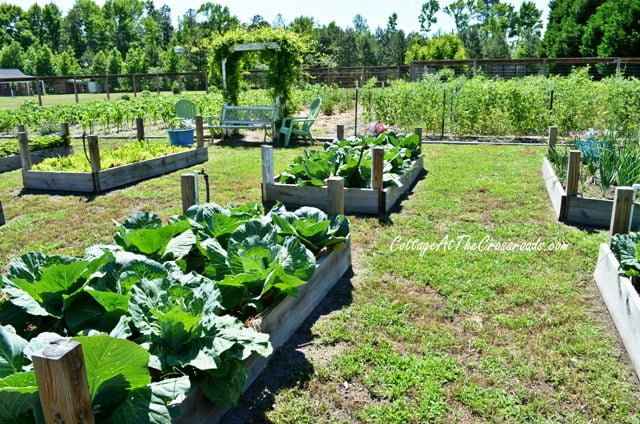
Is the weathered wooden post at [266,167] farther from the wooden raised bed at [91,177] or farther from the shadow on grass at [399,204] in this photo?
the wooden raised bed at [91,177]

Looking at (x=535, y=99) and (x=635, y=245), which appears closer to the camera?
(x=635, y=245)

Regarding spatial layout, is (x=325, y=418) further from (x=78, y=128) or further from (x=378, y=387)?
(x=78, y=128)

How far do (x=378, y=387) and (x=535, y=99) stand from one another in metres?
9.73

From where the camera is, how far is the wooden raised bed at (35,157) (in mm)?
8914

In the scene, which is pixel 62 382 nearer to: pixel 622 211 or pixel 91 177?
pixel 622 211

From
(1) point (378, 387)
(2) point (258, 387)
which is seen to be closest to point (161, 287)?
(2) point (258, 387)

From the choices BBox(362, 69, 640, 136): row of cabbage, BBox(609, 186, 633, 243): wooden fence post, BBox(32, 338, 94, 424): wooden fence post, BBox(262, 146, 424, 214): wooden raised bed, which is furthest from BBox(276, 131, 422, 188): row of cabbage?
BBox(362, 69, 640, 136): row of cabbage

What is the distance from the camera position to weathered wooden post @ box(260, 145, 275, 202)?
19.3ft

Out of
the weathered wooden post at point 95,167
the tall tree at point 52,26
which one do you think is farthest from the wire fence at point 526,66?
the tall tree at point 52,26

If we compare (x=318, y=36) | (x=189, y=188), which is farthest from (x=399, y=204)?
(x=318, y=36)

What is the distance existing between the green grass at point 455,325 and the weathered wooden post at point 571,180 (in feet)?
0.59

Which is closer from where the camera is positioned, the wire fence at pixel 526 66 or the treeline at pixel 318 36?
the wire fence at pixel 526 66

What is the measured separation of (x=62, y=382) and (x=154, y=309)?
75 centimetres

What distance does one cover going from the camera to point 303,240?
3789 millimetres
